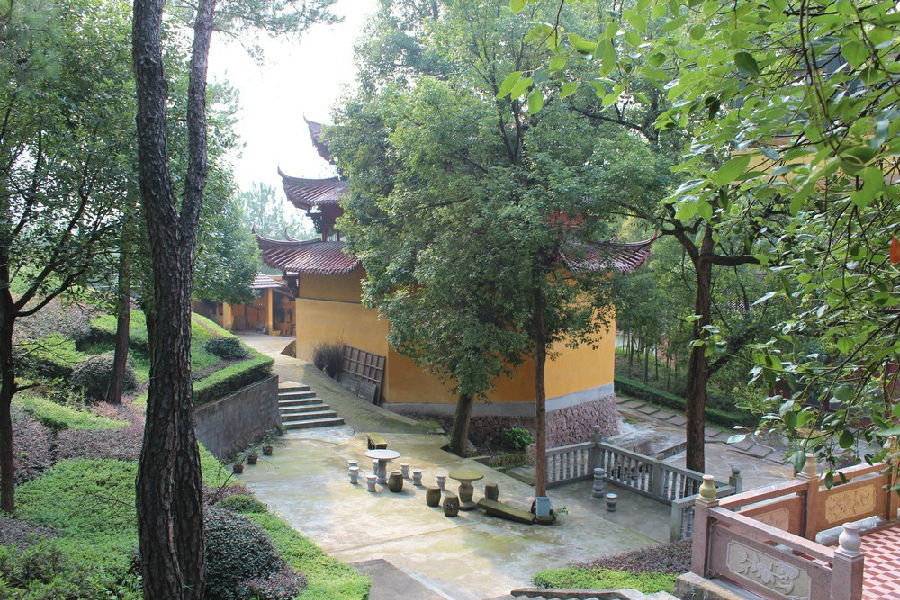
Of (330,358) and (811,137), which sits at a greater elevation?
(811,137)

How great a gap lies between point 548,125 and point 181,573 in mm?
7806

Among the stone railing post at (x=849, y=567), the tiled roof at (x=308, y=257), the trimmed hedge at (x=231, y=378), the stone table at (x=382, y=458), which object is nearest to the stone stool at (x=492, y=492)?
the stone table at (x=382, y=458)

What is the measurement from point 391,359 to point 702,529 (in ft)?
31.6

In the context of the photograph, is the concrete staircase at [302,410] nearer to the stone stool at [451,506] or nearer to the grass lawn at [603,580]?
the stone stool at [451,506]

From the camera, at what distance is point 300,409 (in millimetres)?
15016

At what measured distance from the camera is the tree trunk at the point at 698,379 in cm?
938

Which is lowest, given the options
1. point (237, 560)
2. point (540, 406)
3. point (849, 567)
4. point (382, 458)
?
point (382, 458)

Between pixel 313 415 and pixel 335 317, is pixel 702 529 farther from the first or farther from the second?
pixel 335 317

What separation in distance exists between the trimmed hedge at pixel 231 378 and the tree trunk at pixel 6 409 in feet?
17.0

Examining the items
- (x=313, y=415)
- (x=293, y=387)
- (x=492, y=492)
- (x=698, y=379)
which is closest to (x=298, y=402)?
(x=293, y=387)

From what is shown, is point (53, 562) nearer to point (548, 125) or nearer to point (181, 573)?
point (181, 573)

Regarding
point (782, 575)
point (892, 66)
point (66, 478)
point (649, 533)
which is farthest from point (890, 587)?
point (66, 478)

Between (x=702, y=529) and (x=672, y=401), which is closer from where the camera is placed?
(x=702, y=529)

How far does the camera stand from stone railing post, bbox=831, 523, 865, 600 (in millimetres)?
5535
